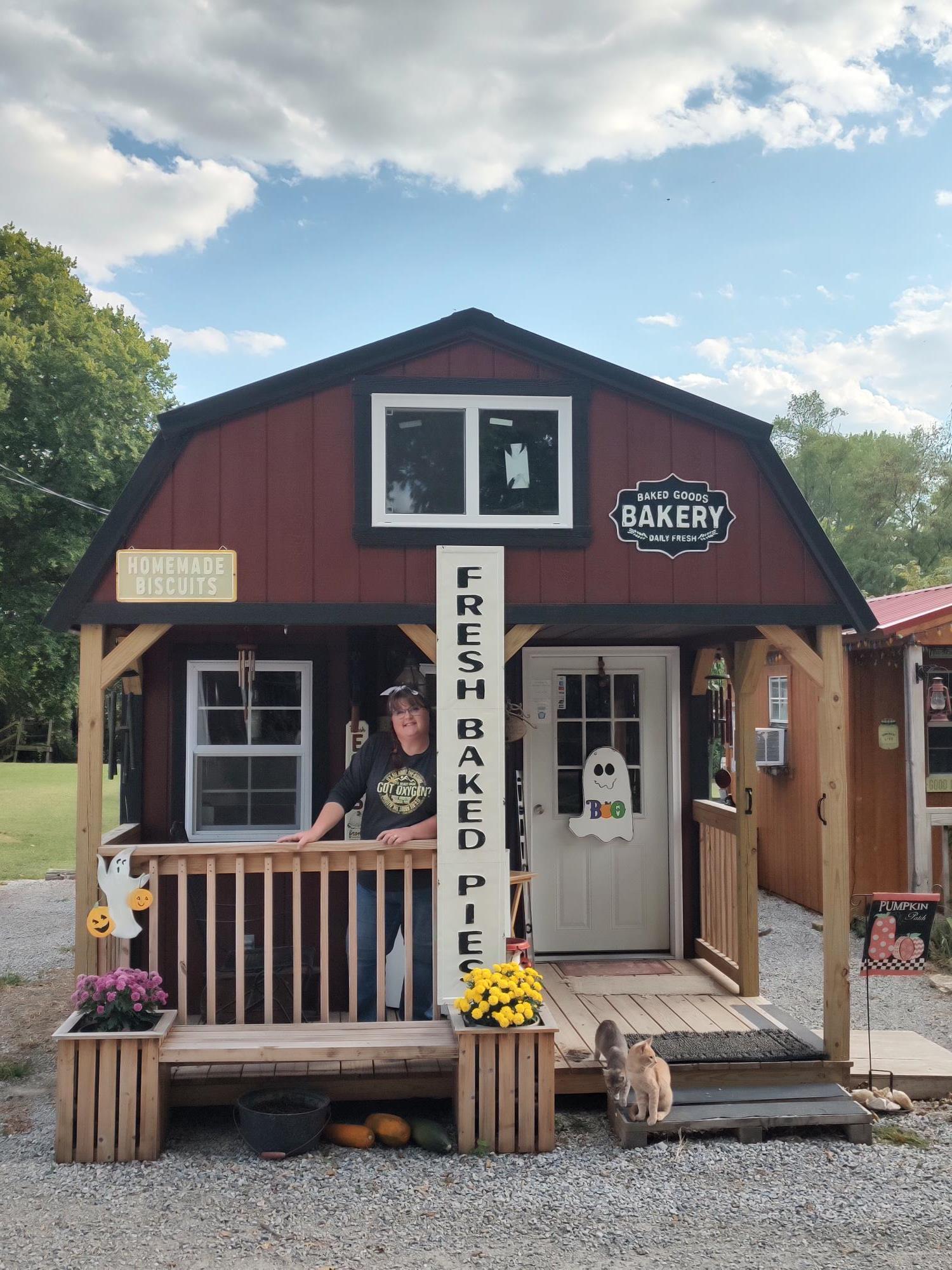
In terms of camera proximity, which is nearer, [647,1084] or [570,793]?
[647,1084]

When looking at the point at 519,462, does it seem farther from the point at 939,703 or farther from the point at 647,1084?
the point at 939,703

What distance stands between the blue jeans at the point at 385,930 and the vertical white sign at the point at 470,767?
33 cm

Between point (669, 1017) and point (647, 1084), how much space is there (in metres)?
1.16

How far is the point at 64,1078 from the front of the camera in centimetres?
451

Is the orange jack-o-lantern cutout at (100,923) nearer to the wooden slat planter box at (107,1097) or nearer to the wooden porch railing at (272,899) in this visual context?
the wooden porch railing at (272,899)

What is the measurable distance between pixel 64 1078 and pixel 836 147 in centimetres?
1426

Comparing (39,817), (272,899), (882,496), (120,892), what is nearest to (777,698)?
(272,899)

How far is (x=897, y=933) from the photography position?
5.37m

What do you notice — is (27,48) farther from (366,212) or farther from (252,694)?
(252,694)

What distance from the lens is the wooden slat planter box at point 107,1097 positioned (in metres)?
4.50

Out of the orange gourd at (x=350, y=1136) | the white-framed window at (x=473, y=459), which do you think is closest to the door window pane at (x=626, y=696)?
the white-framed window at (x=473, y=459)

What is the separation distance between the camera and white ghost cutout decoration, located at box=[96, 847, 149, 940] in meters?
4.84

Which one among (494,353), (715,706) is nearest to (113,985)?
(494,353)

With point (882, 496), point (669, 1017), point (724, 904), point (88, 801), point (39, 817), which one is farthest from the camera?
point (882, 496)
